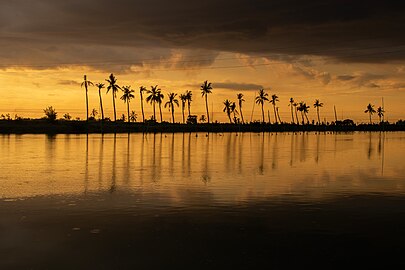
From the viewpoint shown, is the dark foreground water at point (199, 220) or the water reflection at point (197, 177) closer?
the dark foreground water at point (199, 220)

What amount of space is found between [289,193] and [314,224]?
662cm

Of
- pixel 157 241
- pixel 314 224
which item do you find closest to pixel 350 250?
pixel 314 224

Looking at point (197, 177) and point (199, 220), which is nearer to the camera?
point (199, 220)

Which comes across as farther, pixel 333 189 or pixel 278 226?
pixel 333 189

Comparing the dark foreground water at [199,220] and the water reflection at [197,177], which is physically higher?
the water reflection at [197,177]

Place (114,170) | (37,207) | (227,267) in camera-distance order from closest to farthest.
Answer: (227,267)
(37,207)
(114,170)

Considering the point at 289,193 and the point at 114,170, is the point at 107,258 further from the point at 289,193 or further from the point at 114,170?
the point at 114,170

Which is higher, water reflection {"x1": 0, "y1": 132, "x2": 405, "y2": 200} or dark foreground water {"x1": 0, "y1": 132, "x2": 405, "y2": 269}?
water reflection {"x1": 0, "y1": 132, "x2": 405, "y2": 200}

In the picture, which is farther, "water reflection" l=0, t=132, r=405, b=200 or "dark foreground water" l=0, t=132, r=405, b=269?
"water reflection" l=0, t=132, r=405, b=200

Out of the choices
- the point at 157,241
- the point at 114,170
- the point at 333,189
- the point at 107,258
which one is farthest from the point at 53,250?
the point at 114,170

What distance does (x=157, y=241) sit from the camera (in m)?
14.0

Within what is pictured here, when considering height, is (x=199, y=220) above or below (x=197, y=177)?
below

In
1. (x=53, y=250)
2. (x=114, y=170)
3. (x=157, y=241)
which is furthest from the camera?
(x=114, y=170)

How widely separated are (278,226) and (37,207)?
374 inches
